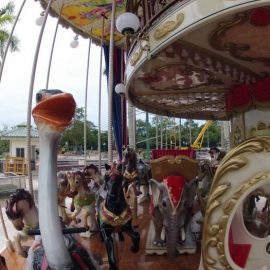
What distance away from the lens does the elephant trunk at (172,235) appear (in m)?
4.03

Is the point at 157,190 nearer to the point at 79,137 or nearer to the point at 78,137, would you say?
the point at 78,137

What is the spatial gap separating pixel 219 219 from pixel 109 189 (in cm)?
197

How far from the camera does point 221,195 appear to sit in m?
2.04

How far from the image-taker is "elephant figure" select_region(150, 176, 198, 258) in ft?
13.3

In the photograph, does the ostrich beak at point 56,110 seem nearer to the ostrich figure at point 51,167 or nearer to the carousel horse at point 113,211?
Answer: the ostrich figure at point 51,167

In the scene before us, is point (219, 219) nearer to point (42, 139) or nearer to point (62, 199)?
point (42, 139)

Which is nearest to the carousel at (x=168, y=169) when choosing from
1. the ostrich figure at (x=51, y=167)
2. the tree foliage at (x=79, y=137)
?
the ostrich figure at (x=51, y=167)

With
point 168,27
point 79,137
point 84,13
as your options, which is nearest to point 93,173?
point 168,27

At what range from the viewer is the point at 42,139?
199cm

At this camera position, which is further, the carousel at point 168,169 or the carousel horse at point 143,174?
the carousel horse at point 143,174

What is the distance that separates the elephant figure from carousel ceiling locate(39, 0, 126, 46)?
4332 mm

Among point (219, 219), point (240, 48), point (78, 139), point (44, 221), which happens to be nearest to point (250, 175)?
point (219, 219)

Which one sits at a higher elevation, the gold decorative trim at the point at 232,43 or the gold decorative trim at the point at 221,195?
the gold decorative trim at the point at 232,43

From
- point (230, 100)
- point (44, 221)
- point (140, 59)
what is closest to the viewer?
point (44, 221)
